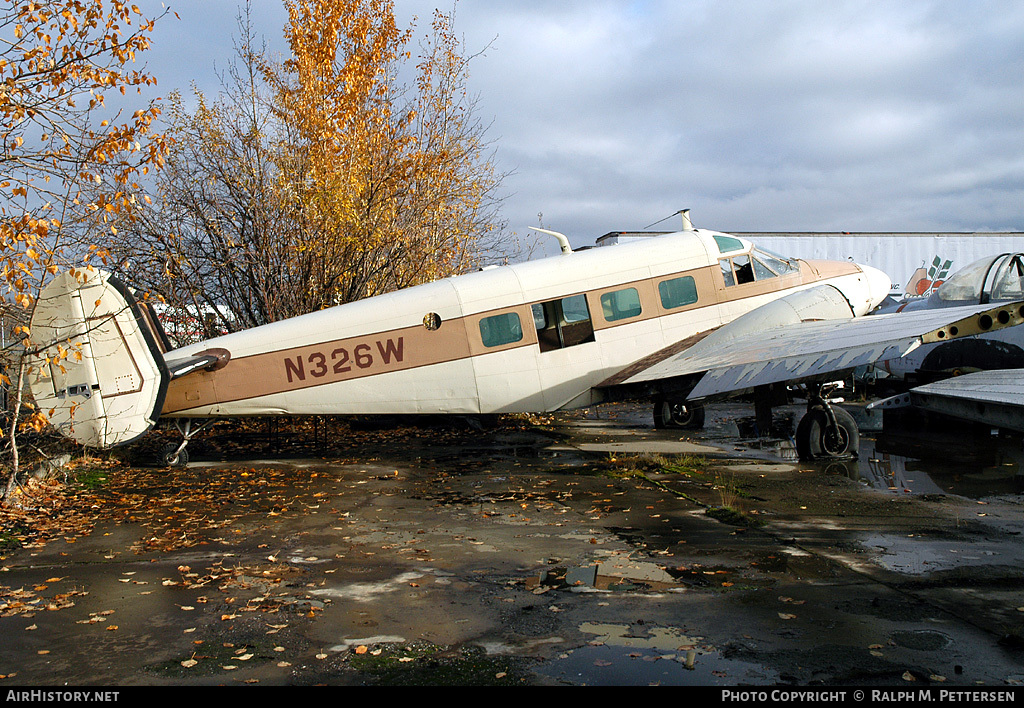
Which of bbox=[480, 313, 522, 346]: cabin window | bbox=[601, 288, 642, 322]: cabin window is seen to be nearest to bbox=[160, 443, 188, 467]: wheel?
bbox=[480, 313, 522, 346]: cabin window

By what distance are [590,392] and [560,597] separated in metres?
7.16

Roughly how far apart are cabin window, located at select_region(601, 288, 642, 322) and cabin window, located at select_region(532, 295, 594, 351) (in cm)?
33

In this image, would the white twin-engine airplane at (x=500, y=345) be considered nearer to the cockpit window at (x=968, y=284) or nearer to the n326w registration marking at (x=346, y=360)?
the n326w registration marking at (x=346, y=360)

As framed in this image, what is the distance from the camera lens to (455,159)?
62.5ft

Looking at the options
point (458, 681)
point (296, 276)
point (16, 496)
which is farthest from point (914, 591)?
point (296, 276)

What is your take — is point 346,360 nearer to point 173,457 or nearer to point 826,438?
point 173,457

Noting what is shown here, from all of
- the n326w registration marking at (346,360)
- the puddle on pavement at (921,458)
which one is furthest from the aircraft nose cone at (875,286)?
the n326w registration marking at (346,360)

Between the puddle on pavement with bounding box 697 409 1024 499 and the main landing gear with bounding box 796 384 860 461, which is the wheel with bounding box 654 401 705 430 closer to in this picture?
the puddle on pavement with bounding box 697 409 1024 499

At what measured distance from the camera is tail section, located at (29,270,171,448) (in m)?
9.85

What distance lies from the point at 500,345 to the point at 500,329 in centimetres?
26

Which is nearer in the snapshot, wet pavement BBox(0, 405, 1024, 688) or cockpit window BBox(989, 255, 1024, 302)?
wet pavement BBox(0, 405, 1024, 688)

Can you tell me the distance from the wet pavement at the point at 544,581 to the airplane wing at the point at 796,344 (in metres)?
1.46

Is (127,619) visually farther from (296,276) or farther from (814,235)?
(814,235)

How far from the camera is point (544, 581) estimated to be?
18.3ft
